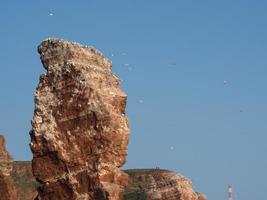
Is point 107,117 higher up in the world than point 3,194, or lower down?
higher up

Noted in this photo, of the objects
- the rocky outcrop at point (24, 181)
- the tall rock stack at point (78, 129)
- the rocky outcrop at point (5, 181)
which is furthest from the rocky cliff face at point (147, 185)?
the tall rock stack at point (78, 129)

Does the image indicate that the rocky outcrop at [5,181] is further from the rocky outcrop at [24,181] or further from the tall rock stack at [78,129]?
the rocky outcrop at [24,181]

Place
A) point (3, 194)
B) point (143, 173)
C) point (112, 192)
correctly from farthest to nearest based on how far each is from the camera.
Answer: point (143, 173), point (3, 194), point (112, 192)

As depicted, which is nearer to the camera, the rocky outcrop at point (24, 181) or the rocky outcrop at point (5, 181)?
the rocky outcrop at point (5, 181)

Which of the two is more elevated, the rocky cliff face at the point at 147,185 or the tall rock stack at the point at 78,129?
the tall rock stack at the point at 78,129

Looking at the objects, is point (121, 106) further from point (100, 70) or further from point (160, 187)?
point (160, 187)

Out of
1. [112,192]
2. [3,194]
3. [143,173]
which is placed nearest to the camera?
[112,192]

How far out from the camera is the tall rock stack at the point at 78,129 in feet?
89.8

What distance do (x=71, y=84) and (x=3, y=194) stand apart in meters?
18.3

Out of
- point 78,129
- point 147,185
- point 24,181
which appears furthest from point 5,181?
point 24,181

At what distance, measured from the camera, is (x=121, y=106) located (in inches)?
1120

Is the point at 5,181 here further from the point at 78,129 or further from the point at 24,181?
the point at 24,181

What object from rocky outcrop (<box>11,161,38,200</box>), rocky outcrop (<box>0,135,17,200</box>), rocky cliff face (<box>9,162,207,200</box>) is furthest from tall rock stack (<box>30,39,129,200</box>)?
rocky outcrop (<box>11,161,38,200</box>)

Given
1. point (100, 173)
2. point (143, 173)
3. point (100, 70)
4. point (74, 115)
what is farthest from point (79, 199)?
point (143, 173)
